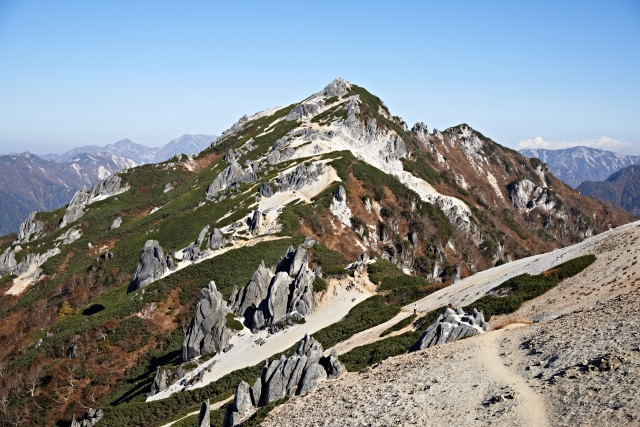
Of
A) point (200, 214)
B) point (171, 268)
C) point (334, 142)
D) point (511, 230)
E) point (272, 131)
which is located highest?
point (272, 131)

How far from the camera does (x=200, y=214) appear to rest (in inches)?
4311

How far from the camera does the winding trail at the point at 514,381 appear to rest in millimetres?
18844

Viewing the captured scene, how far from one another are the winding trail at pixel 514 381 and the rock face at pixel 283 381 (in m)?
9.70

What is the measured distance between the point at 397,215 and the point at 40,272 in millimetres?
90688

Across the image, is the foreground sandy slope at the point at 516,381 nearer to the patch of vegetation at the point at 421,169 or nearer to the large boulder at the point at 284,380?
the large boulder at the point at 284,380

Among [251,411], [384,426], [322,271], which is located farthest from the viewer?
[322,271]

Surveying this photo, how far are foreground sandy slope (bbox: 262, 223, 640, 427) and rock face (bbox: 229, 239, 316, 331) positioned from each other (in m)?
29.3

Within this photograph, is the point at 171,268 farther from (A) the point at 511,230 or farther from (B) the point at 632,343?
(A) the point at 511,230

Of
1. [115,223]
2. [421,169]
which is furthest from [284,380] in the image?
[421,169]

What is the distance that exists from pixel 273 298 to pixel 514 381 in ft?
130

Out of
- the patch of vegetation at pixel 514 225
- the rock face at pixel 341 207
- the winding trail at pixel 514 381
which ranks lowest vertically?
the patch of vegetation at pixel 514 225

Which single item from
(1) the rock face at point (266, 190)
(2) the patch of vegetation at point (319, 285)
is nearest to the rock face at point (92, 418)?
(2) the patch of vegetation at point (319, 285)

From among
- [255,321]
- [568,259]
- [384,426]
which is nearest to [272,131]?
[255,321]

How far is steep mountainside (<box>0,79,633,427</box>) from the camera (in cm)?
5091
